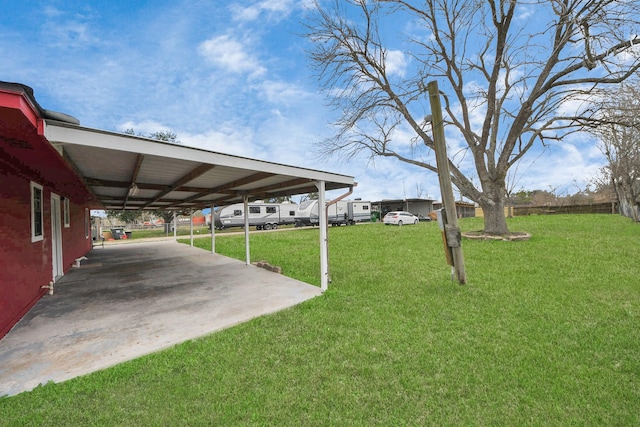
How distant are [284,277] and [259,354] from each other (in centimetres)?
405

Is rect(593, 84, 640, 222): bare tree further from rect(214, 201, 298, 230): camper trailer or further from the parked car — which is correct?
rect(214, 201, 298, 230): camper trailer

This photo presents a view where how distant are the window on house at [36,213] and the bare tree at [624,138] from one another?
15.3 metres

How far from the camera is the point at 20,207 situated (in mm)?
4746

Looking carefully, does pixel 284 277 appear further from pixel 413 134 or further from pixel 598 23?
pixel 598 23

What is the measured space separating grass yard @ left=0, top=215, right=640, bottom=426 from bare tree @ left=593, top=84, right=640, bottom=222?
28.3ft

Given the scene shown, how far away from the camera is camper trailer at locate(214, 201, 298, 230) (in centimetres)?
2611

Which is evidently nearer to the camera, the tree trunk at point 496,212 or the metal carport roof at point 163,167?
the metal carport roof at point 163,167

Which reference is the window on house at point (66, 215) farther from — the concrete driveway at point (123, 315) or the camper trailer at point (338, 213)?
the camper trailer at point (338, 213)

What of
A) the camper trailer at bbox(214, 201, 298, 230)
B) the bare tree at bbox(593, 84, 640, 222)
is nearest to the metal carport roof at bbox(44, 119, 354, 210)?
the bare tree at bbox(593, 84, 640, 222)

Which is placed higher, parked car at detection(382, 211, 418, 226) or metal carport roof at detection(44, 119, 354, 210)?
metal carport roof at detection(44, 119, 354, 210)

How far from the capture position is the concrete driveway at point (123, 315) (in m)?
3.17

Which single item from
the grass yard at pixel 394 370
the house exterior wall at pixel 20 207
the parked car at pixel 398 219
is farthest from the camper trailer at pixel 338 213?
the grass yard at pixel 394 370

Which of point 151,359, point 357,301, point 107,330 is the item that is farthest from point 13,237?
point 357,301

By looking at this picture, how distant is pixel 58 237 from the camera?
783 centimetres
